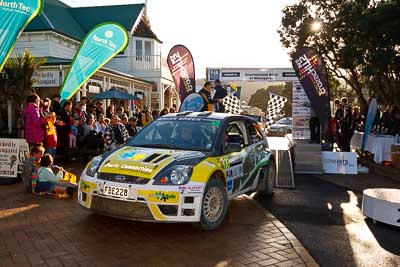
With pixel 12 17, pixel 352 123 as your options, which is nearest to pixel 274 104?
pixel 352 123

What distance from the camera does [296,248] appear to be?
4551 millimetres

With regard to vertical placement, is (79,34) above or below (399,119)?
above

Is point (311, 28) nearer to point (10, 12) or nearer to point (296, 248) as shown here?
point (10, 12)

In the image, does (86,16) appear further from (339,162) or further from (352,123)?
(339,162)

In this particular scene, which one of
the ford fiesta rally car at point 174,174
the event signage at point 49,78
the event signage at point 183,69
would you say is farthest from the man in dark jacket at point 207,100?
the event signage at point 49,78

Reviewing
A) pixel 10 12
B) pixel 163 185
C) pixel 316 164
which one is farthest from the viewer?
pixel 316 164

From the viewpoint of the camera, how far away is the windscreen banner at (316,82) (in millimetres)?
11531

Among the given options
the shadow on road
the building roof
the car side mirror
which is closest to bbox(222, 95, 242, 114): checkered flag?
the building roof

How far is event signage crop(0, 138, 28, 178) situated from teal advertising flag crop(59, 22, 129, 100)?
2643 millimetres

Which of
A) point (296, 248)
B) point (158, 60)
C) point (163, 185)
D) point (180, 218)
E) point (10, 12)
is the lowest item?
point (296, 248)

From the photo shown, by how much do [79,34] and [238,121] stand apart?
69.2 feet

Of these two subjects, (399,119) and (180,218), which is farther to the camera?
(399,119)

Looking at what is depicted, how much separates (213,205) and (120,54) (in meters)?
23.5

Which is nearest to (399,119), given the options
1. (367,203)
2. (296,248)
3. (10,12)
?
(367,203)
